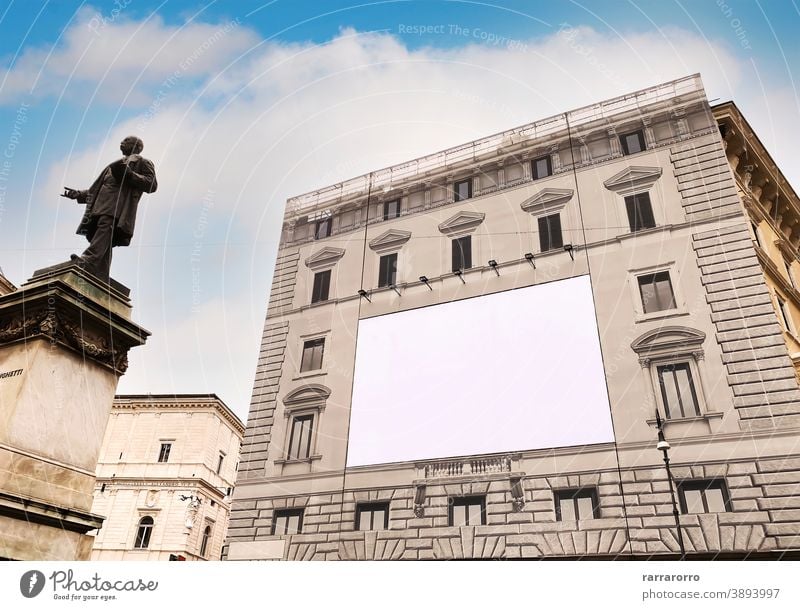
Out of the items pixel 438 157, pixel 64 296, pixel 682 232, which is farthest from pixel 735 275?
pixel 64 296

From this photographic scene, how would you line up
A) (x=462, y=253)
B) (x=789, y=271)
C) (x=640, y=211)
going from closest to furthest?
(x=640, y=211) < (x=462, y=253) < (x=789, y=271)

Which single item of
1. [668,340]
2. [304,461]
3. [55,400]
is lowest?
[55,400]

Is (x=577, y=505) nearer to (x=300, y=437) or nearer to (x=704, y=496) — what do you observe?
(x=704, y=496)

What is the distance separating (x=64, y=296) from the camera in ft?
15.9

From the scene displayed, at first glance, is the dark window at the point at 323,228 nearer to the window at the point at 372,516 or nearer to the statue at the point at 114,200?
the window at the point at 372,516

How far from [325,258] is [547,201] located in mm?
8224

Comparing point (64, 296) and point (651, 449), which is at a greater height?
point (651, 449)

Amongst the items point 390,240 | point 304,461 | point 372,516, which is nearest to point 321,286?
point 390,240

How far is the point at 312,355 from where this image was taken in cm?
1961

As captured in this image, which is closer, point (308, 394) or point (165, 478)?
point (308, 394)

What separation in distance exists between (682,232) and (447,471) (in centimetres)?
902

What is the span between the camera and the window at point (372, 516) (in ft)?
50.9
